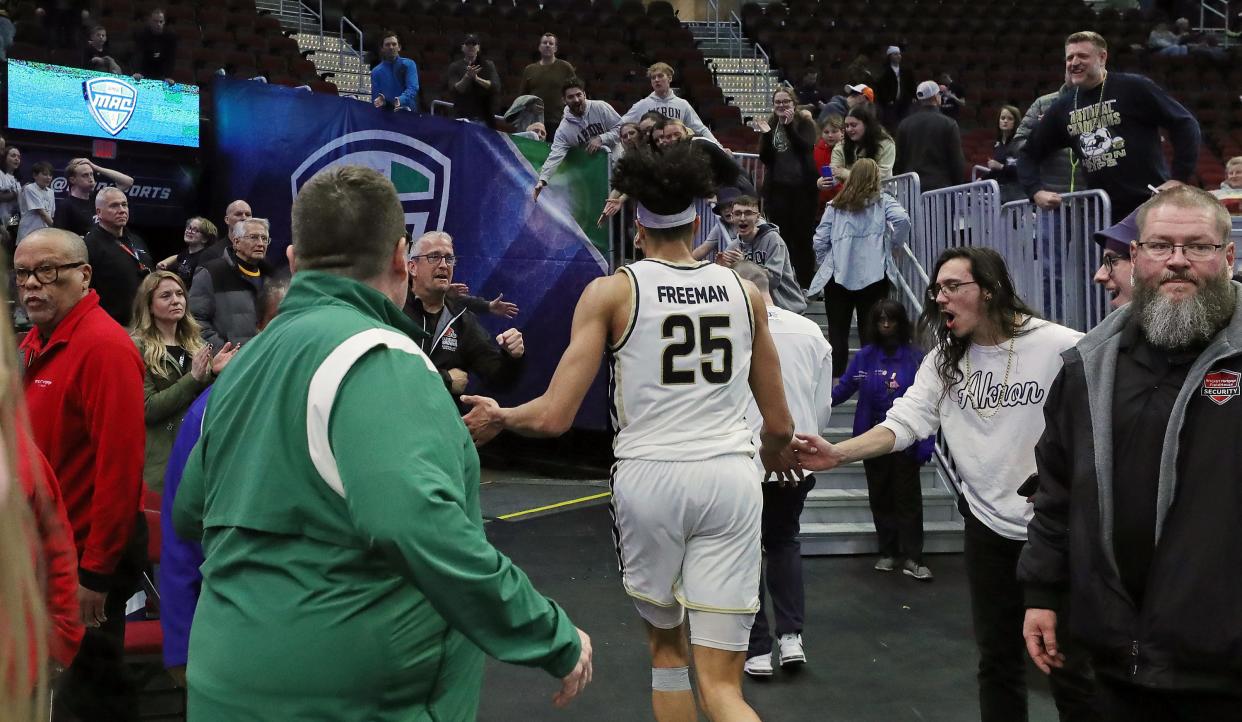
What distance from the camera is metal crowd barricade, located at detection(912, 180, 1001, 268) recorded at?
888cm

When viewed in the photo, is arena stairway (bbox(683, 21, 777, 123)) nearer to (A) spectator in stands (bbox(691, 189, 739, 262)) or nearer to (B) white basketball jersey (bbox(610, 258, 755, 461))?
(A) spectator in stands (bbox(691, 189, 739, 262))

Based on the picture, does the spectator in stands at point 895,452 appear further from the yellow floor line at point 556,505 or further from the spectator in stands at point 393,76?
the spectator in stands at point 393,76

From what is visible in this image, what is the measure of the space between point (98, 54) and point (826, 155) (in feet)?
26.1

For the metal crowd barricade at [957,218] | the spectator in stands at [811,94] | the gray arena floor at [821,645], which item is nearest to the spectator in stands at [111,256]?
the gray arena floor at [821,645]

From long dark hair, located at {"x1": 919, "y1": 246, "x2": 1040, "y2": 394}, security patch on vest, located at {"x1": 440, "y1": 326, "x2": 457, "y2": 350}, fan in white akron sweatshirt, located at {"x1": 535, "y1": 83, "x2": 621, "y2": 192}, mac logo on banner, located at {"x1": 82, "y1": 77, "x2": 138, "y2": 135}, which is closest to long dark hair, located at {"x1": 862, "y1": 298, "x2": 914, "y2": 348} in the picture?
security patch on vest, located at {"x1": 440, "y1": 326, "x2": 457, "y2": 350}

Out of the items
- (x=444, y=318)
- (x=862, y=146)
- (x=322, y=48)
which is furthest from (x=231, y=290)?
(x=322, y=48)

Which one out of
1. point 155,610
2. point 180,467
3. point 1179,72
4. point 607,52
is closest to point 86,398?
point 180,467

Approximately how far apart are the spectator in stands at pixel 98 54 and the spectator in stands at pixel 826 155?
24.2 feet

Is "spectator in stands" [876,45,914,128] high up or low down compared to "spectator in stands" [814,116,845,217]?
up

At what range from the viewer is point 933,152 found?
35.1 feet

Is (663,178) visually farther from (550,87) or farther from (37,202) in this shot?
(37,202)

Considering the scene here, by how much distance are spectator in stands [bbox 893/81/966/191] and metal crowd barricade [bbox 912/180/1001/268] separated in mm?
693

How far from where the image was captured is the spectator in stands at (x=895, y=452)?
7.66 m

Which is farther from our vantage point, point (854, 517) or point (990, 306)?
point (854, 517)
